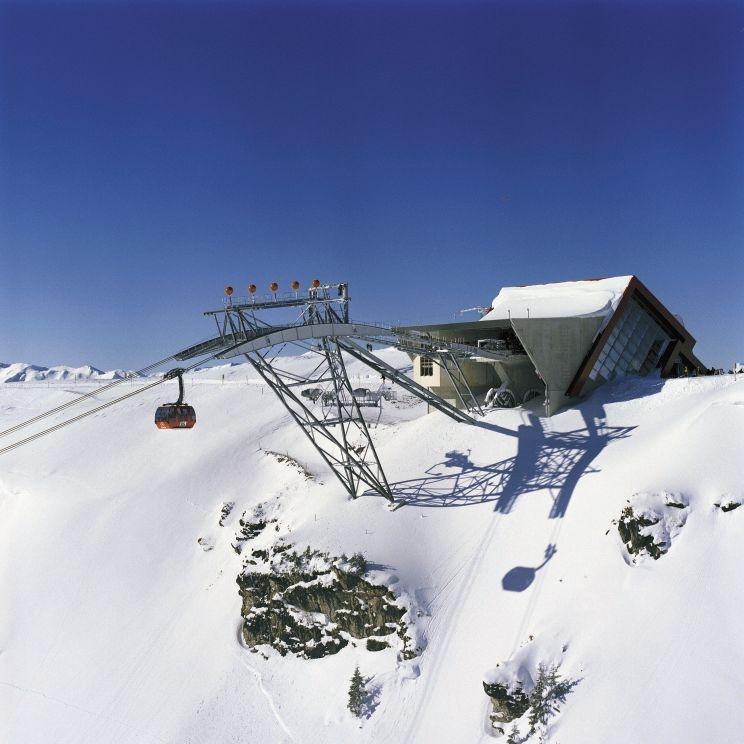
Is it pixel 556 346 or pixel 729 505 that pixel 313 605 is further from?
pixel 556 346

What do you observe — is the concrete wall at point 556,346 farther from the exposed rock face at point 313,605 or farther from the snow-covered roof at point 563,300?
the exposed rock face at point 313,605

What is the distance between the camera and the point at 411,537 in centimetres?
3788

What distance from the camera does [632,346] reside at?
52.4 meters

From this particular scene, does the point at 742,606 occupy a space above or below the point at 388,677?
above

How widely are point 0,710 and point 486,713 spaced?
32580 millimetres

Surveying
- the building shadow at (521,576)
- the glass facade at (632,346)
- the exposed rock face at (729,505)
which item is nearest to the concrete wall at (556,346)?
the glass facade at (632,346)

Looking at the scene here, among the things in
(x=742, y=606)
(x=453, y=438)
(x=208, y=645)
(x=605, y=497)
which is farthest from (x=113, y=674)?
(x=742, y=606)

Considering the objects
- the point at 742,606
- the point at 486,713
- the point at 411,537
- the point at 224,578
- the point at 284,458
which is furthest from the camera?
the point at 284,458

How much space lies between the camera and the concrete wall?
151 ft

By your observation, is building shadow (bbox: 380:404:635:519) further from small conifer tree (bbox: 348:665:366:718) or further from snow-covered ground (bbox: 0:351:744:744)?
small conifer tree (bbox: 348:665:366:718)

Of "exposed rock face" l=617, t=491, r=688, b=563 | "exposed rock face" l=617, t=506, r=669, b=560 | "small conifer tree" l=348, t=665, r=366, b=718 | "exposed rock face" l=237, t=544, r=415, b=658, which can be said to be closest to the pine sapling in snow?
"exposed rock face" l=617, t=491, r=688, b=563

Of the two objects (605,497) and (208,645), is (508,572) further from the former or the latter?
(208,645)

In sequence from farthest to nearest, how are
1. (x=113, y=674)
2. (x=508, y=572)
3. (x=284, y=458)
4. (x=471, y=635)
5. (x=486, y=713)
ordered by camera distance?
(x=284, y=458) < (x=113, y=674) < (x=508, y=572) < (x=471, y=635) < (x=486, y=713)

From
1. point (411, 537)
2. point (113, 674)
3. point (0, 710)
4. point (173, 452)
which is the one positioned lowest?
point (0, 710)
